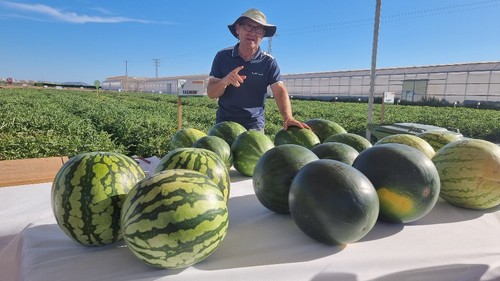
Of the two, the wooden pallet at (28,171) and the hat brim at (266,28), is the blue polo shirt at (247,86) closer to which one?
the hat brim at (266,28)

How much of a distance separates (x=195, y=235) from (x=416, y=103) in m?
42.0

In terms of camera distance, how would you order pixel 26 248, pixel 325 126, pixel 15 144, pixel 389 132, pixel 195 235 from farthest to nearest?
pixel 15 144
pixel 389 132
pixel 325 126
pixel 26 248
pixel 195 235

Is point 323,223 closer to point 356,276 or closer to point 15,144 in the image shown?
point 356,276

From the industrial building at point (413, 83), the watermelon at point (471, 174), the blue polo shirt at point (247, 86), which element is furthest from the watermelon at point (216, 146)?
the industrial building at point (413, 83)

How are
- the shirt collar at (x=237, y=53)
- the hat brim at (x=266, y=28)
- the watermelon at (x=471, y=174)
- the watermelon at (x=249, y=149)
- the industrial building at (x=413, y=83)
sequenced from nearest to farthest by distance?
the watermelon at (x=471, y=174)
the watermelon at (x=249, y=149)
the hat brim at (x=266, y=28)
the shirt collar at (x=237, y=53)
the industrial building at (x=413, y=83)

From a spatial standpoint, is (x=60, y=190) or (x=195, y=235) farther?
(x=60, y=190)

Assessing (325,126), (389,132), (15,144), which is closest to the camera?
(325,126)

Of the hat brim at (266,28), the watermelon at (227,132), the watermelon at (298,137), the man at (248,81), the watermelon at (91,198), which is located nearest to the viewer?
the watermelon at (91,198)

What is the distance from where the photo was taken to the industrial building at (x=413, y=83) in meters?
36.5

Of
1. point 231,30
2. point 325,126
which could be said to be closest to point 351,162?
point 325,126

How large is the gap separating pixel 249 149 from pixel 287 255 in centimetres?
101

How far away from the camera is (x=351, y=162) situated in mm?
1815

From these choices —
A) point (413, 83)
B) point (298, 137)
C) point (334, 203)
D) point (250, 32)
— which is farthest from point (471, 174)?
point (413, 83)

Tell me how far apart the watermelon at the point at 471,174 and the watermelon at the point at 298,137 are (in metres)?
0.81
